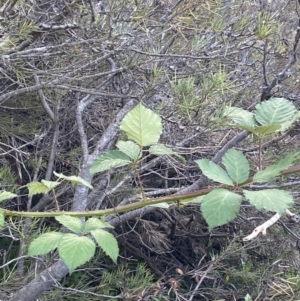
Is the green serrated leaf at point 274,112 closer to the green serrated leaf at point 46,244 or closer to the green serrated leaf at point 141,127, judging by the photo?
the green serrated leaf at point 141,127

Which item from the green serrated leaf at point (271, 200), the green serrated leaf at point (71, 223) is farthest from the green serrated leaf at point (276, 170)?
the green serrated leaf at point (71, 223)

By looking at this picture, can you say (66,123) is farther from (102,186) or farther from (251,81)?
(251,81)

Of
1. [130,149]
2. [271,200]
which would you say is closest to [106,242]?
[130,149]

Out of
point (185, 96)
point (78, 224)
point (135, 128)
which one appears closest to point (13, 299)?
point (185, 96)

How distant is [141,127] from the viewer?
0.60 m

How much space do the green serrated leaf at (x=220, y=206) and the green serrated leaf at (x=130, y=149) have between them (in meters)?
0.13

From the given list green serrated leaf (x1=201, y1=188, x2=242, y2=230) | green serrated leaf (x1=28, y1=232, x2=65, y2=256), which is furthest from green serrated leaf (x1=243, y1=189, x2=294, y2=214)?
green serrated leaf (x1=28, y1=232, x2=65, y2=256)

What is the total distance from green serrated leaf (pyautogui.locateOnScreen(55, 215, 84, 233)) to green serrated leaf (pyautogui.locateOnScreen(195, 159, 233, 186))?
188 millimetres

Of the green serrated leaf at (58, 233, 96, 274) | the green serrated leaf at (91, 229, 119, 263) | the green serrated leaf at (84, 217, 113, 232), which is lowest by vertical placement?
the green serrated leaf at (91, 229, 119, 263)

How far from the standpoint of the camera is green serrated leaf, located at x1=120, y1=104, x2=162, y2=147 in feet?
1.96

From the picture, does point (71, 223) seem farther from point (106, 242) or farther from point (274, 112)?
point (274, 112)

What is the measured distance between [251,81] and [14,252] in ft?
4.24

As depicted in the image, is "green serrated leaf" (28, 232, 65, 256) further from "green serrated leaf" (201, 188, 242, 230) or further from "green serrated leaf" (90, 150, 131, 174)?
"green serrated leaf" (201, 188, 242, 230)

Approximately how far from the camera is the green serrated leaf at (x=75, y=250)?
0.58m
